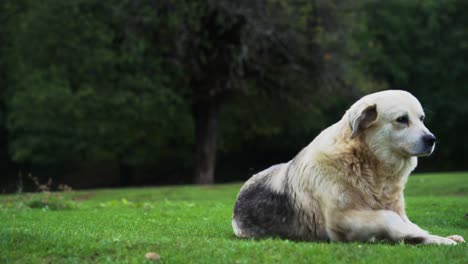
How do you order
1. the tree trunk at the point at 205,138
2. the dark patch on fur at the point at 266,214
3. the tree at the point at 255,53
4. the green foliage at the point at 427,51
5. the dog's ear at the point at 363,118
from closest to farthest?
the dog's ear at the point at 363,118 < the dark patch on fur at the point at 266,214 < the tree at the point at 255,53 < the tree trunk at the point at 205,138 < the green foliage at the point at 427,51

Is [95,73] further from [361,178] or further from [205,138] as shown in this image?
[361,178]

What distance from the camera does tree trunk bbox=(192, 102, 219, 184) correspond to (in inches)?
1348

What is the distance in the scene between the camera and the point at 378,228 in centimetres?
831

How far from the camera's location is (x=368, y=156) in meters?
8.67

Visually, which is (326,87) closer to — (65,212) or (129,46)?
(129,46)

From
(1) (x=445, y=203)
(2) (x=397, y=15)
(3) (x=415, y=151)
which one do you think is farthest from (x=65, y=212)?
(2) (x=397, y=15)

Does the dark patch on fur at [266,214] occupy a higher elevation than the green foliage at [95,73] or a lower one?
lower

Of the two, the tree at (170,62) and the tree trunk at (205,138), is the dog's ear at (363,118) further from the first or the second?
the tree trunk at (205,138)

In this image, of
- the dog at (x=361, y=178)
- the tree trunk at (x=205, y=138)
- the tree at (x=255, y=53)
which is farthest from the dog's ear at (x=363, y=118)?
the tree trunk at (x=205, y=138)

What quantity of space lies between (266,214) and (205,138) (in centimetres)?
2548

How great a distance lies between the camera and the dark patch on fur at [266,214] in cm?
898

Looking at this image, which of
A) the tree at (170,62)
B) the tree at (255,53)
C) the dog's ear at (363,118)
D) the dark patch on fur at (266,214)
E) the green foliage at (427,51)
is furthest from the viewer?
the green foliage at (427,51)

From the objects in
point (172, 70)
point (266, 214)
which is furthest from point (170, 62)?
point (266, 214)

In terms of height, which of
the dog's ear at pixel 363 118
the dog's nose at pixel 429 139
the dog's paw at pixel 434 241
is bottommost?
the dog's paw at pixel 434 241
